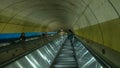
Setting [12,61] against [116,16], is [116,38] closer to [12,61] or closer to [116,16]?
[116,16]

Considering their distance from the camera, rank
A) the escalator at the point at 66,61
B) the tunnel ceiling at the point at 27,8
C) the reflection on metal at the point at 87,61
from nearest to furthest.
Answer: the reflection on metal at the point at 87,61, the escalator at the point at 66,61, the tunnel ceiling at the point at 27,8

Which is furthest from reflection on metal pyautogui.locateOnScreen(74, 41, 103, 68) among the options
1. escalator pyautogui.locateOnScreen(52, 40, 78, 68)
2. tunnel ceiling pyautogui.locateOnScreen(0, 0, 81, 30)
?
tunnel ceiling pyautogui.locateOnScreen(0, 0, 81, 30)

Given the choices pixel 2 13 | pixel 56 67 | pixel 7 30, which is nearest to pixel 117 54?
pixel 56 67

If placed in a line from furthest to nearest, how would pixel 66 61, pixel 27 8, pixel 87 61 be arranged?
pixel 27 8
pixel 66 61
pixel 87 61

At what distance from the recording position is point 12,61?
5863 millimetres

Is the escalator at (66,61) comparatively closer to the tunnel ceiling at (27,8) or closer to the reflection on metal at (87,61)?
the reflection on metal at (87,61)

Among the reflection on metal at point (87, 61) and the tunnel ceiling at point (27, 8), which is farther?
the tunnel ceiling at point (27, 8)

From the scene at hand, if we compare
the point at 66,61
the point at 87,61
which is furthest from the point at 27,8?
the point at 87,61

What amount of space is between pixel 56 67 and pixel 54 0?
532cm

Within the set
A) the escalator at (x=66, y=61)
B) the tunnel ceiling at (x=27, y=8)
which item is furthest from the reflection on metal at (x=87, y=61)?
the tunnel ceiling at (x=27, y=8)

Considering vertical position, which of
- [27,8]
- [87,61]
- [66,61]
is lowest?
[66,61]

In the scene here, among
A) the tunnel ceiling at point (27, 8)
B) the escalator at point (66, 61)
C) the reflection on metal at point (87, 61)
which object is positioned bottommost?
the escalator at point (66, 61)

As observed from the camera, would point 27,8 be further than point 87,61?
Yes

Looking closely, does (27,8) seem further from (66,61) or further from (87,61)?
(87,61)
